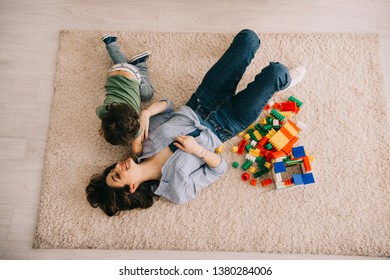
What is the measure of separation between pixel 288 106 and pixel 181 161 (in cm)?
62

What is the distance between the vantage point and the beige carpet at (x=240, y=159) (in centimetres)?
145

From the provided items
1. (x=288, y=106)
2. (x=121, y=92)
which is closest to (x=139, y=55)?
(x=121, y=92)

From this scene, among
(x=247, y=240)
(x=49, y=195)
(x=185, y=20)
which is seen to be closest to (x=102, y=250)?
(x=49, y=195)

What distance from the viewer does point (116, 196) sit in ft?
4.21

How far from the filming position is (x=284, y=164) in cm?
147

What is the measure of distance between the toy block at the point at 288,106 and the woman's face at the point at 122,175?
0.79 metres

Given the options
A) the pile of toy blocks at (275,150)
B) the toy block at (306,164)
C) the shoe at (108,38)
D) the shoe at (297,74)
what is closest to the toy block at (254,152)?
the pile of toy blocks at (275,150)

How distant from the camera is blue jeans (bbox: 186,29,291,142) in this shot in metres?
1.36

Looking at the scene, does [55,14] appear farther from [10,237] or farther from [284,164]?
[284,164]

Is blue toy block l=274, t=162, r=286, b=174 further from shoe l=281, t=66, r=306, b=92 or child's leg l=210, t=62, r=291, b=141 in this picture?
shoe l=281, t=66, r=306, b=92

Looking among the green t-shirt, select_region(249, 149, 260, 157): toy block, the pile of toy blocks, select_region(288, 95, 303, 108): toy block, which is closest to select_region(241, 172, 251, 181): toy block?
the pile of toy blocks

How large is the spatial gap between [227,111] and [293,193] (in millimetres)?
502

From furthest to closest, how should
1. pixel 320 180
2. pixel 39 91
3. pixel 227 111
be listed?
pixel 39 91
pixel 320 180
pixel 227 111

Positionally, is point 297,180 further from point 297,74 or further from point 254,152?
point 297,74
